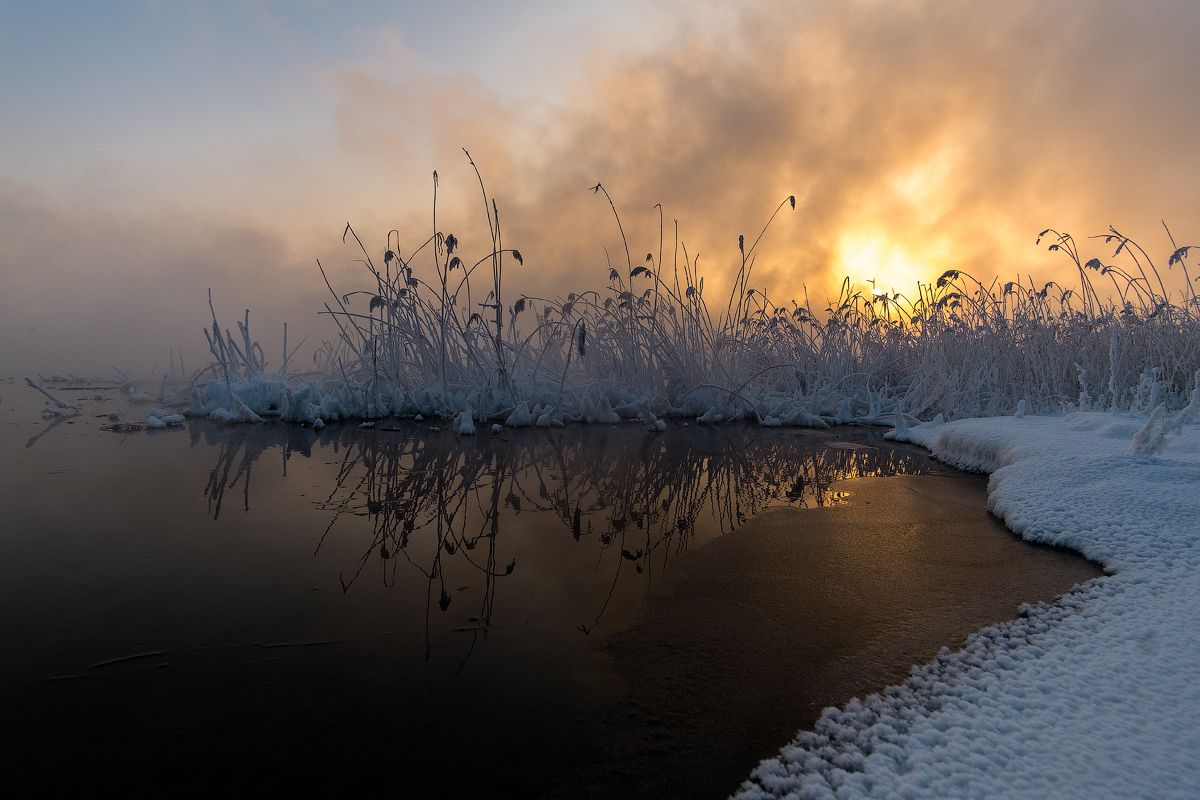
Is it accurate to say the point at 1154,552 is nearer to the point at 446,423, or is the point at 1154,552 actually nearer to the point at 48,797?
the point at 48,797

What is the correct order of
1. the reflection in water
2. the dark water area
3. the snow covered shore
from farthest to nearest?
the reflection in water
the dark water area
the snow covered shore

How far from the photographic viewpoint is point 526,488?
339 centimetres

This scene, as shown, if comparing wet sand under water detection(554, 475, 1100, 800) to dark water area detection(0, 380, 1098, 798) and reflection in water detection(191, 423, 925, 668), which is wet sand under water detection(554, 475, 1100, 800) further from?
reflection in water detection(191, 423, 925, 668)

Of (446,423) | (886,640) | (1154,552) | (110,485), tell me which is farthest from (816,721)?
(446,423)

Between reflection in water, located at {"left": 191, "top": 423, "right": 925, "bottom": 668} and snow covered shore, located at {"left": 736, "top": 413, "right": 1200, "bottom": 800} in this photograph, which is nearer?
snow covered shore, located at {"left": 736, "top": 413, "right": 1200, "bottom": 800}

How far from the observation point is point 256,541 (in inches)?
90.8

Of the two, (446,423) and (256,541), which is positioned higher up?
(446,423)

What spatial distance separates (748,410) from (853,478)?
360cm

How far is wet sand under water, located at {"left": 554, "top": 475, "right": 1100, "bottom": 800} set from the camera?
1174 mm

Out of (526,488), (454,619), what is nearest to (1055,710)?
(454,619)

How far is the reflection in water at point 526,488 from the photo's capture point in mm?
2203

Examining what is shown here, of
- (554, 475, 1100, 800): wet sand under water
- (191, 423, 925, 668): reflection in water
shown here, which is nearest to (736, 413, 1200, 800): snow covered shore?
(554, 475, 1100, 800): wet sand under water

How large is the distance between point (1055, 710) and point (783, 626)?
0.67m

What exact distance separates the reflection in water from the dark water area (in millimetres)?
24
